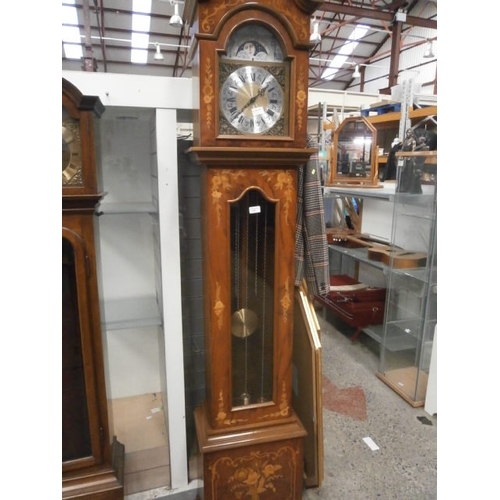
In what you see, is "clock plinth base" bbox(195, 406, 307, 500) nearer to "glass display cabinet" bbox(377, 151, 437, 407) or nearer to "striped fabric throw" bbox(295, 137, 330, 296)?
"striped fabric throw" bbox(295, 137, 330, 296)

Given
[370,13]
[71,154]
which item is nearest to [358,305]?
[71,154]

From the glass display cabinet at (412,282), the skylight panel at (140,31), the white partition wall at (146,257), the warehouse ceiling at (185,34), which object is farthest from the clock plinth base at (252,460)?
the skylight panel at (140,31)

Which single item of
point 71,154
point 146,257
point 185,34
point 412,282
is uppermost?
point 185,34

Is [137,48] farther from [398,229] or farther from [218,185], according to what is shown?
[218,185]

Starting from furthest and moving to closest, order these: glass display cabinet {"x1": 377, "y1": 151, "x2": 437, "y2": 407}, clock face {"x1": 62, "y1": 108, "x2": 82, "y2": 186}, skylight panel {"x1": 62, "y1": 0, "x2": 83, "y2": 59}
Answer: skylight panel {"x1": 62, "y1": 0, "x2": 83, "y2": 59} → glass display cabinet {"x1": 377, "y1": 151, "x2": 437, "y2": 407} → clock face {"x1": 62, "y1": 108, "x2": 82, "y2": 186}

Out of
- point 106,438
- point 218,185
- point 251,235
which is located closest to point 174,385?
point 106,438

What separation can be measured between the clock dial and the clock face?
44cm

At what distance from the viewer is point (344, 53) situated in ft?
28.9

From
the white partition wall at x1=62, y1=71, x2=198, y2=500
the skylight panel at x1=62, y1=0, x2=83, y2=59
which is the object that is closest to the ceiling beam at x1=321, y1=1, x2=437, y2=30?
the skylight panel at x1=62, y1=0, x2=83, y2=59

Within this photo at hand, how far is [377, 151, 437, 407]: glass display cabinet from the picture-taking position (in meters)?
2.19

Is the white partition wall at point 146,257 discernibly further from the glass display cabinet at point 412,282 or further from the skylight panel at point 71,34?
the skylight panel at point 71,34

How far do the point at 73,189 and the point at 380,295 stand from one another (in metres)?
2.51

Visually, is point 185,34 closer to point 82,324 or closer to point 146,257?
point 146,257

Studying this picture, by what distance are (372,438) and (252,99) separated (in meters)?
1.79
